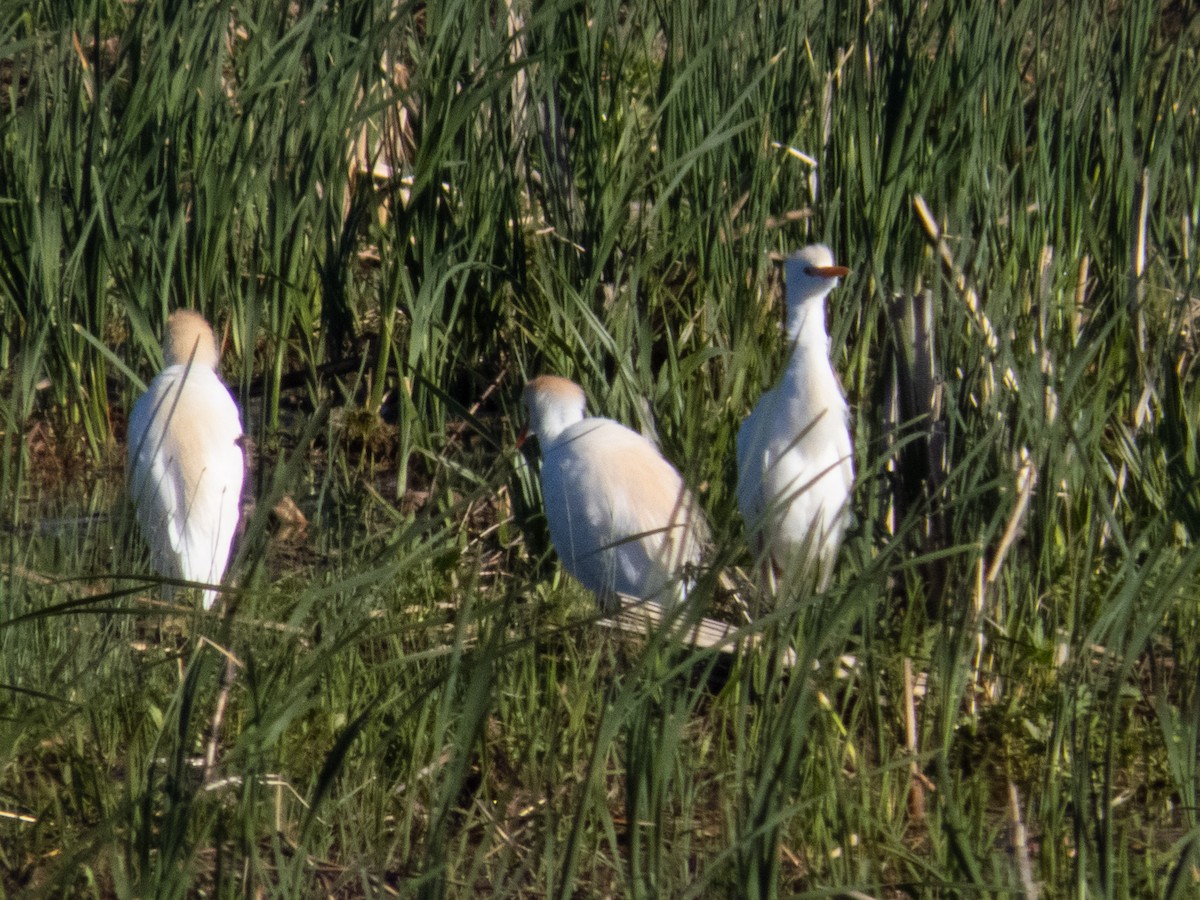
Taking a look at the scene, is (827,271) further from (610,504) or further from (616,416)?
(616,416)

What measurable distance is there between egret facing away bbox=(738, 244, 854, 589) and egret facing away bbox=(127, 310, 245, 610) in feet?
3.73

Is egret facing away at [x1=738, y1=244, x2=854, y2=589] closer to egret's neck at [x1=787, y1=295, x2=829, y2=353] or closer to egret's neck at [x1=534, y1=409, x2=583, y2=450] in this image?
egret's neck at [x1=787, y1=295, x2=829, y2=353]

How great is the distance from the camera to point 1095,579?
10.2ft

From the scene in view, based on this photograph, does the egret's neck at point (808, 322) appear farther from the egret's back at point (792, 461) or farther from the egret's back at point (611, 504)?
the egret's back at point (611, 504)

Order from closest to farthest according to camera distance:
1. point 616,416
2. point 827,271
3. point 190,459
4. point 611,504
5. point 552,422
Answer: point 827,271 → point 611,504 → point 552,422 → point 190,459 → point 616,416

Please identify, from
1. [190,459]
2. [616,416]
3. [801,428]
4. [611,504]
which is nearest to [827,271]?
[801,428]

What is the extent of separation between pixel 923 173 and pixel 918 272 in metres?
0.34

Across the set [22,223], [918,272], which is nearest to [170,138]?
[22,223]

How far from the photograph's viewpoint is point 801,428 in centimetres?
316

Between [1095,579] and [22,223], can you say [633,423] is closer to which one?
[1095,579]

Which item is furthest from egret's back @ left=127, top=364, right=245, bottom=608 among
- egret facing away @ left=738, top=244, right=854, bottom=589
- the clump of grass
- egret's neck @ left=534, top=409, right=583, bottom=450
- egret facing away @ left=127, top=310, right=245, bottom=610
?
egret facing away @ left=738, top=244, right=854, bottom=589

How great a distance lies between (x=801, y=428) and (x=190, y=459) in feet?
4.32

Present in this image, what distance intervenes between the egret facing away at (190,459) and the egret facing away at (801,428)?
1.14 m

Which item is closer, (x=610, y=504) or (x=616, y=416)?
(x=610, y=504)
